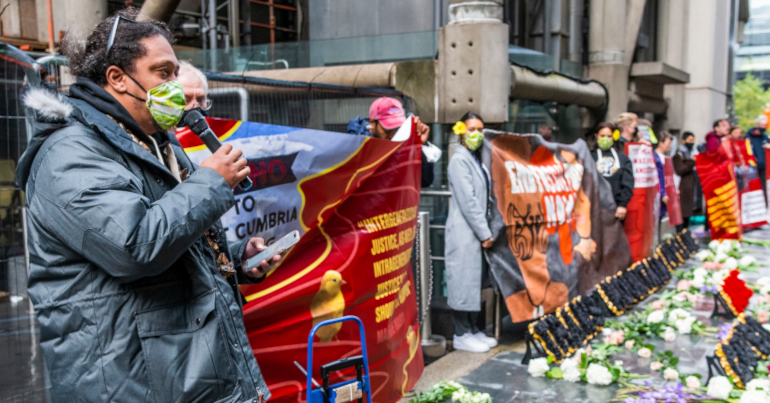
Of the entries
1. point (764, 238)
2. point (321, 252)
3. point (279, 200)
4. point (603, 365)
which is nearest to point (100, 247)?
point (279, 200)

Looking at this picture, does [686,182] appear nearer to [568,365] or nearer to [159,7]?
[568,365]

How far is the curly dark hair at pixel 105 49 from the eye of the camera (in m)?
1.95

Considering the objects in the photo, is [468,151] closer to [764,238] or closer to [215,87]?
[215,87]

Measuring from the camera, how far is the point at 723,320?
6875 mm

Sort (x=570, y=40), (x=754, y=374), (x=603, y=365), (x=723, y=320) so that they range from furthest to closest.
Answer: (x=570, y=40)
(x=723, y=320)
(x=603, y=365)
(x=754, y=374)

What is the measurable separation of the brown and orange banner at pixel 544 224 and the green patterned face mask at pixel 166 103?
4.28m

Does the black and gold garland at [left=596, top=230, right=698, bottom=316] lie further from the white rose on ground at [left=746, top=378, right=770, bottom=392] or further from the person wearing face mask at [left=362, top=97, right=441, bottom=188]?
the person wearing face mask at [left=362, top=97, right=441, bottom=188]

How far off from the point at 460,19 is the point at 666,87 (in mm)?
12944

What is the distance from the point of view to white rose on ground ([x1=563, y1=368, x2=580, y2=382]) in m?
5.04

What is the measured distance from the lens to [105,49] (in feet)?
6.39

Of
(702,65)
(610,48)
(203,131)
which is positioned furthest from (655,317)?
(702,65)

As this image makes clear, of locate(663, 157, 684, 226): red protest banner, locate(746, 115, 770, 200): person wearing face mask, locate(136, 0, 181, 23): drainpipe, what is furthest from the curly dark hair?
locate(746, 115, 770, 200): person wearing face mask

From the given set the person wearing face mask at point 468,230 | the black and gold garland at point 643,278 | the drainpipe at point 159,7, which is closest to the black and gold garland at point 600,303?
the black and gold garland at point 643,278

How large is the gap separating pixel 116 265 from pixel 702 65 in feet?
70.9
